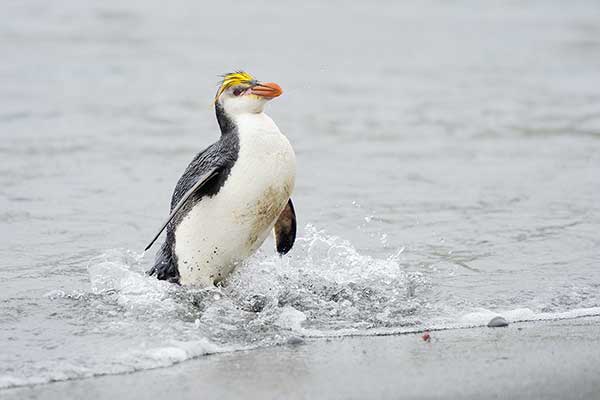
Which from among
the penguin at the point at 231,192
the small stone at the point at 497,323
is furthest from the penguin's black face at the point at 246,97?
the small stone at the point at 497,323

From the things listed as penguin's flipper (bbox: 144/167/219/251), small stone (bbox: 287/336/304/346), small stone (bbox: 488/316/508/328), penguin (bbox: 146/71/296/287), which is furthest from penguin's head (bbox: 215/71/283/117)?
small stone (bbox: 488/316/508/328)

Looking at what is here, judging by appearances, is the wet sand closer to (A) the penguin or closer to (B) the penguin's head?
(A) the penguin

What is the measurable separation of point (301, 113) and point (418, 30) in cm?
763

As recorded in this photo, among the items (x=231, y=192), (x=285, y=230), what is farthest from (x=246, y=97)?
(x=285, y=230)

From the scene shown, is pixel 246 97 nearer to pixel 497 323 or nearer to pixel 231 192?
pixel 231 192

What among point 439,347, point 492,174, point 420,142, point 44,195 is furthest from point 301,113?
point 439,347

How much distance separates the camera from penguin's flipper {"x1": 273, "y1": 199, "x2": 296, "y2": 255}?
6309 mm

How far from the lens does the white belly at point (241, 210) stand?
5.72m

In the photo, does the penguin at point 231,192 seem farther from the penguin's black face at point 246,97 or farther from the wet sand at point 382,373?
the wet sand at point 382,373

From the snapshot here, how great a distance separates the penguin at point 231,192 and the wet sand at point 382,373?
954 millimetres

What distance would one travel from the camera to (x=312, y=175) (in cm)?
970

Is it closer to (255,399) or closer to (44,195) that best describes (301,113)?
(44,195)

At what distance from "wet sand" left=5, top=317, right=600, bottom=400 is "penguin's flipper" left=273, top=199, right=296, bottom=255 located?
1239 mm

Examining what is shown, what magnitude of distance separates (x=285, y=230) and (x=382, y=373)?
1.86 metres
